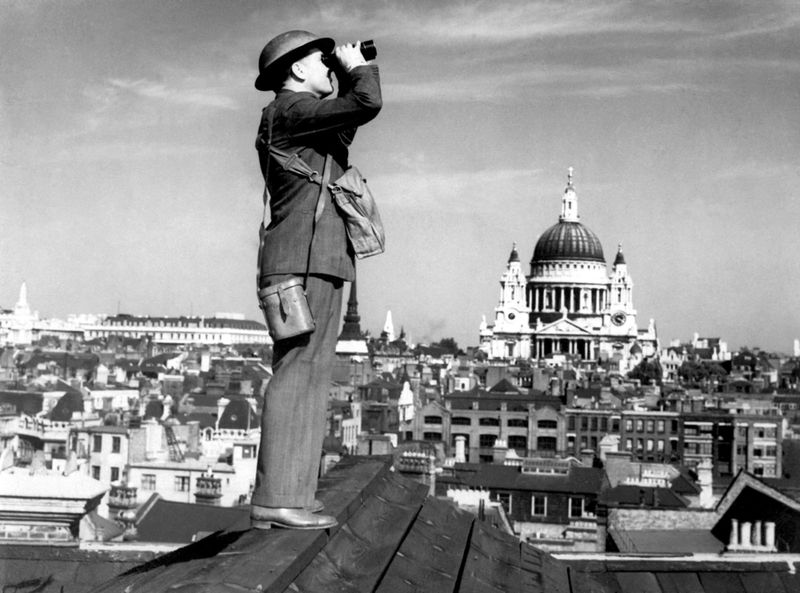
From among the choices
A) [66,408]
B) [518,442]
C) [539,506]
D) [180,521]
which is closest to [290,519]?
[180,521]

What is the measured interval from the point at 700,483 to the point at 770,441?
737 inches

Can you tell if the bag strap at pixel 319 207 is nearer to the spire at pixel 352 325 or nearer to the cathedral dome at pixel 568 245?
the spire at pixel 352 325

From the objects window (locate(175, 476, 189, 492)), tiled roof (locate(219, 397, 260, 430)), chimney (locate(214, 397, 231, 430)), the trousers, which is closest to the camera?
the trousers

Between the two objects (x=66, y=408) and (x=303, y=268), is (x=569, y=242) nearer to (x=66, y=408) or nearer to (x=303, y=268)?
(x=66, y=408)

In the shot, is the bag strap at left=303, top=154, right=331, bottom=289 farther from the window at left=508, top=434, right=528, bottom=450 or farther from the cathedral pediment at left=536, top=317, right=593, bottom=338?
the cathedral pediment at left=536, top=317, right=593, bottom=338

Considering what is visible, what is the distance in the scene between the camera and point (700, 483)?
3750cm

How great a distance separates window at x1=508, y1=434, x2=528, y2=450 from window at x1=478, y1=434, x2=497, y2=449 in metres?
0.98

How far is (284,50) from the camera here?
219 inches

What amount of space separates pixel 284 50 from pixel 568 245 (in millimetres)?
160450

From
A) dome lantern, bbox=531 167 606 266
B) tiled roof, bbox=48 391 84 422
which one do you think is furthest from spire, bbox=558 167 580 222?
tiled roof, bbox=48 391 84 422

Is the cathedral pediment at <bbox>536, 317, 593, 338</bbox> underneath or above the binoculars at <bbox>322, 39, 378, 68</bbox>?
above

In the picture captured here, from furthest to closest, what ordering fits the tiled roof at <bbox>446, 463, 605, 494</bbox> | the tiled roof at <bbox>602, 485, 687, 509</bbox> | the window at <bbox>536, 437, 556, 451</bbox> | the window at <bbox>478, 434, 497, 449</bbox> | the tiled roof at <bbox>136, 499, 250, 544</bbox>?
the window at <bbox>478, 434, 497, 449</bbox> < the window at <bbox>536, 437, 556, 451</bbox> < the tiled roof at <bbox>446, 463, 605, 494</bbox> < the tiled roof at <bbox>602, 485, 687, 509</bbox> < the tiled roof at <bbox>136, 499, 250, 544</bbox>

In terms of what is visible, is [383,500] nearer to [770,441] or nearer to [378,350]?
[770,441]

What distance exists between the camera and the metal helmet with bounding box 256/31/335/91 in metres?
5.57
